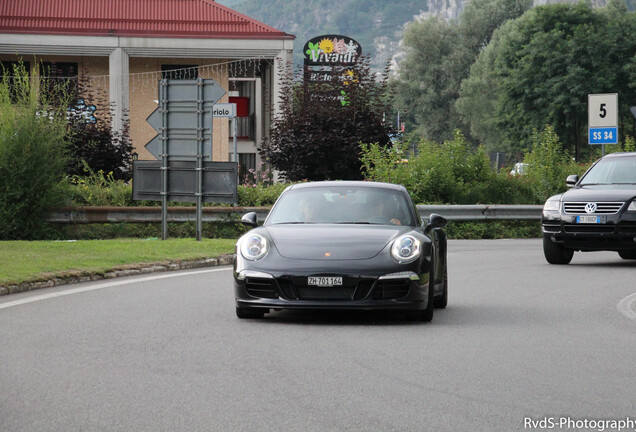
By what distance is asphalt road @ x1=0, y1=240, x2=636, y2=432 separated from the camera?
639cm

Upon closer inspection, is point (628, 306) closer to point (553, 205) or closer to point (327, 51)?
point (553, 205)

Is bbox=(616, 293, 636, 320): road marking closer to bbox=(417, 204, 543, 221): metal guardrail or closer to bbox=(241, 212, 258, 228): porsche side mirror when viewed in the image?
bbox=(241, 212, 258, 228): porsche side mirror

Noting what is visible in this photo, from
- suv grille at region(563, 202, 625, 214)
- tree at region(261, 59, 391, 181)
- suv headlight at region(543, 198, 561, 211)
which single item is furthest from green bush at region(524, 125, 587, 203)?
suv grille at region(563, 202, 625, 214)

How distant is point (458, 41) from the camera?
106 m

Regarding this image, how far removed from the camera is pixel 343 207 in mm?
11812

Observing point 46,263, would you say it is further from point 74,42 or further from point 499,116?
point 499,116

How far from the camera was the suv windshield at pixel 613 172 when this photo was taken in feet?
61.8

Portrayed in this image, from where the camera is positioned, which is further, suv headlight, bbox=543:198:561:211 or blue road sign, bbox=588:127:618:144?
blue road sign, bbox=588:127:618:144

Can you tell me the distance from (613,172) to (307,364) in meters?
12.0

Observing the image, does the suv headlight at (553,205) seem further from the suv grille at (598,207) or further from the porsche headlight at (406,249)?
the porsche headlight at (406,249)

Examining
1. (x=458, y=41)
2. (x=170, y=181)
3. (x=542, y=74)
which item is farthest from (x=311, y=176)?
(x=458, y=41)

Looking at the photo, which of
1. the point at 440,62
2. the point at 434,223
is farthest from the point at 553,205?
the point at 440,62

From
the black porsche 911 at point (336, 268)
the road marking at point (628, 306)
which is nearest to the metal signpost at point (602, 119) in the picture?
the road marking at point (628, 306)

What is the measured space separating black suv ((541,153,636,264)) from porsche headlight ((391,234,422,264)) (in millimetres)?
7511
